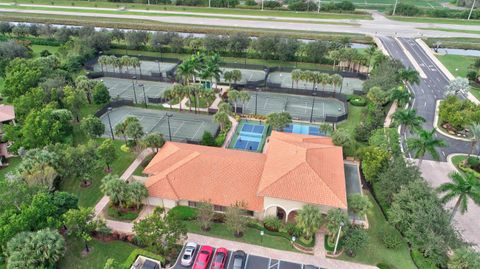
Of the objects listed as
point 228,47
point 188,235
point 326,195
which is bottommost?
point 188,235

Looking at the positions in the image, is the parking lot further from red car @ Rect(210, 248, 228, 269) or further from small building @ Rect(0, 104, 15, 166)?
small building @ Rect(0, 104, 15, 166)

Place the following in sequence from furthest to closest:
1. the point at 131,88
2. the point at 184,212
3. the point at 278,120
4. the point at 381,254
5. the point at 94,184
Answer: the point at 131,88, the point at 278,120, the point at 94,184, the point at 184,212, the point at 381,254

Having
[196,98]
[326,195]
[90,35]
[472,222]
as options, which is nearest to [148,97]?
[196,98]

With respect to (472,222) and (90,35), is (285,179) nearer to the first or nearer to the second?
(472,222)

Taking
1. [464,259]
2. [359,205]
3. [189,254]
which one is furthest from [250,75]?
[464,259]

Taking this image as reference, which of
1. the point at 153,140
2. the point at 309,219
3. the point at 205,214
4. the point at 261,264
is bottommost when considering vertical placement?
the point at 261,264

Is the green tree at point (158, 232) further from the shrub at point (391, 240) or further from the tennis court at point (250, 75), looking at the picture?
the tennis court at point (250, 75)

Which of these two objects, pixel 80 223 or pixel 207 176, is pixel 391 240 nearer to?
pixel 207 176
